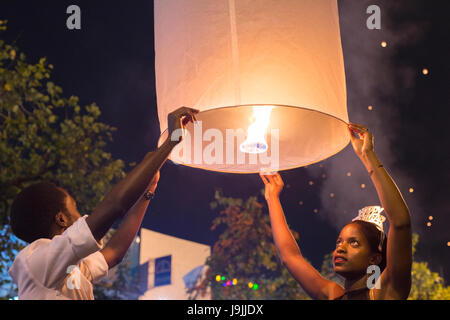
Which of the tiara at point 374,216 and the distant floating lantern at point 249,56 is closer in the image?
the distant floating lantern at point 249,56

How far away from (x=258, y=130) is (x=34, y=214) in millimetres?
830

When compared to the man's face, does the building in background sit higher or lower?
lower

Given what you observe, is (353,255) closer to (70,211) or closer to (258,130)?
(258,130)

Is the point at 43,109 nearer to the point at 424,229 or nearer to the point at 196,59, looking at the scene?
the point at 196,59

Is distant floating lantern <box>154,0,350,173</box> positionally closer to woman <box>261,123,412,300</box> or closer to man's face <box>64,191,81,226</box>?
woman <box>261,123,412,300</box>

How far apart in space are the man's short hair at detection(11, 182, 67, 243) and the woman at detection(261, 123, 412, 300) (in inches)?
40.9

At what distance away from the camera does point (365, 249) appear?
191cm

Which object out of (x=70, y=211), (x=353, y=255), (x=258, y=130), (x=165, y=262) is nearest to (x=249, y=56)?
(x=258, y=130)

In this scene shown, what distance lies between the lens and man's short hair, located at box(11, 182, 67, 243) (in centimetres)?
160

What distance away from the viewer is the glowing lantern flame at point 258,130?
1.62 m

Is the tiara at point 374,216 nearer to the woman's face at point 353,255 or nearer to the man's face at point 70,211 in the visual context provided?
the woman's face at point 353,255

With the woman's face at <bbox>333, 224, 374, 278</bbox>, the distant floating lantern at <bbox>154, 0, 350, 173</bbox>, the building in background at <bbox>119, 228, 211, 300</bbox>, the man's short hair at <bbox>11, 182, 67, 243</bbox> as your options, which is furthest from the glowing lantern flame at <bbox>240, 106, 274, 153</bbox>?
the building in background at <bbox>119, 228, 211, 300</bbox>

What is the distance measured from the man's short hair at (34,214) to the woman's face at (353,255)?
112 centimetres

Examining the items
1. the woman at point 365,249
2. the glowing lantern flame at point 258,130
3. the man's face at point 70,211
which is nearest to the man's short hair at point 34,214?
the man's face at point 70,211
